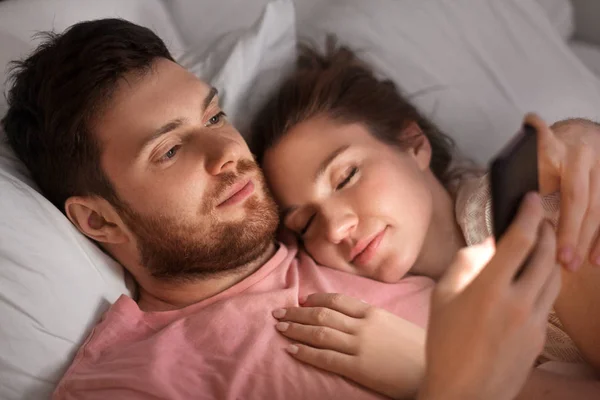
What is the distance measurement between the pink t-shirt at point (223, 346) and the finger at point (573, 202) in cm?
38

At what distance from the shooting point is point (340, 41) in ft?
5.51

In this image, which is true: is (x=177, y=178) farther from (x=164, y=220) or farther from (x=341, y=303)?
(x=341, y=303)

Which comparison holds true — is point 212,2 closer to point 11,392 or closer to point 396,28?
point 396,28

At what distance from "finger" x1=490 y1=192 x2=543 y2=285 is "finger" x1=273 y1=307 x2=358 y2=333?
0.40m

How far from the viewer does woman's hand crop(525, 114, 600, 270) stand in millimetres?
819

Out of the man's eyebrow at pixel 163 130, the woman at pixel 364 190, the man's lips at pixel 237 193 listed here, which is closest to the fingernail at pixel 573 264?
the woman at pixel 364 190

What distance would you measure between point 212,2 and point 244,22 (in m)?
0.10

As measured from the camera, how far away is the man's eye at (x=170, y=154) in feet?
3.71

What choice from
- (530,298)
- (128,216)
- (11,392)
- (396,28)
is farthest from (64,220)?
(396,28)

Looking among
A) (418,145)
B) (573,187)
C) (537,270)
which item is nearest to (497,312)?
(537,270)

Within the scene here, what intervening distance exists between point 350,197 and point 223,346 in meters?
0.36

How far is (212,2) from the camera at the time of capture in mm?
1851

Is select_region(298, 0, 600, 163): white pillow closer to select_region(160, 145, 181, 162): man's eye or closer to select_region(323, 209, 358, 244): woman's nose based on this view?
select_region(323, 209, 358, 244): woman's nose

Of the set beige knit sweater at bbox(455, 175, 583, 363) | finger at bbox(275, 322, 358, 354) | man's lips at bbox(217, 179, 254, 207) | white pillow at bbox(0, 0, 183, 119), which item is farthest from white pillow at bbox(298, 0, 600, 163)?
finger at bbox(275, 322, 358, 354)
